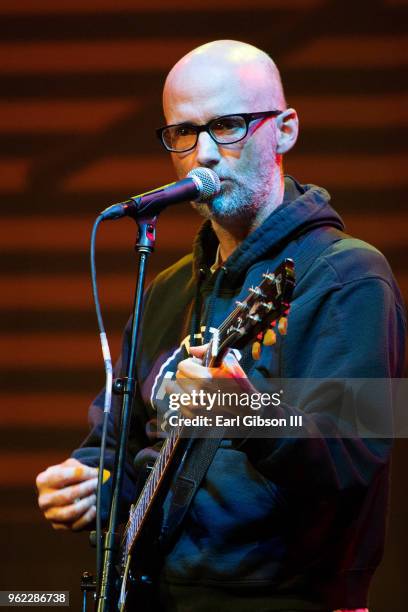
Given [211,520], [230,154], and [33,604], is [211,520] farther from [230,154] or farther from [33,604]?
[33,604]

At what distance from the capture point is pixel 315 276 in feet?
5.31

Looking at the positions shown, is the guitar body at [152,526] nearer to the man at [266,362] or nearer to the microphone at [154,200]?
the man at [266,362]

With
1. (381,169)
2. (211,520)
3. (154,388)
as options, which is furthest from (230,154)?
(381,169)

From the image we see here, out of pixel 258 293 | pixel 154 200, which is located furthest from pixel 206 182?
pixel 258 293

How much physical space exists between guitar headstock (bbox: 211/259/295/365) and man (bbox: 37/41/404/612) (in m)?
0.07

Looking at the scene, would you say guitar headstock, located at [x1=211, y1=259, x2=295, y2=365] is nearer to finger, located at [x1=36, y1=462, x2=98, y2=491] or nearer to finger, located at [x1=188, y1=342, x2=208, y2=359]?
finger, located at [x1=188, y1=342, x2=208, y2=359]

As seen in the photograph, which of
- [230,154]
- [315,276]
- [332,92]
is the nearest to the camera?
[315,276]

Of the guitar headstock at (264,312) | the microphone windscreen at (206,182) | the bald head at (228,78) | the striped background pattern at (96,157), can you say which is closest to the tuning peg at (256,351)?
the guitar headstock at (264,312)

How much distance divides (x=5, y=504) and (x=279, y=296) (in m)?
1.98

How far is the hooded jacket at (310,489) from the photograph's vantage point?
1.44 metres

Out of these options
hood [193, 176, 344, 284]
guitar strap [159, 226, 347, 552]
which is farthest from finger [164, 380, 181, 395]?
hood [193, 176, 344, 284]

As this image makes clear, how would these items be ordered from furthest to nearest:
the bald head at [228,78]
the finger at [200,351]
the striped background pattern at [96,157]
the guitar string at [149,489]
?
the striped background pattern at [96,157] → the bald head at [228,78] → the guitar string at [149,489] → the finger at [200,351]

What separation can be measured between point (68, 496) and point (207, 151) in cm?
78

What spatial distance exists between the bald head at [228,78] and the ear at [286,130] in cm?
2
